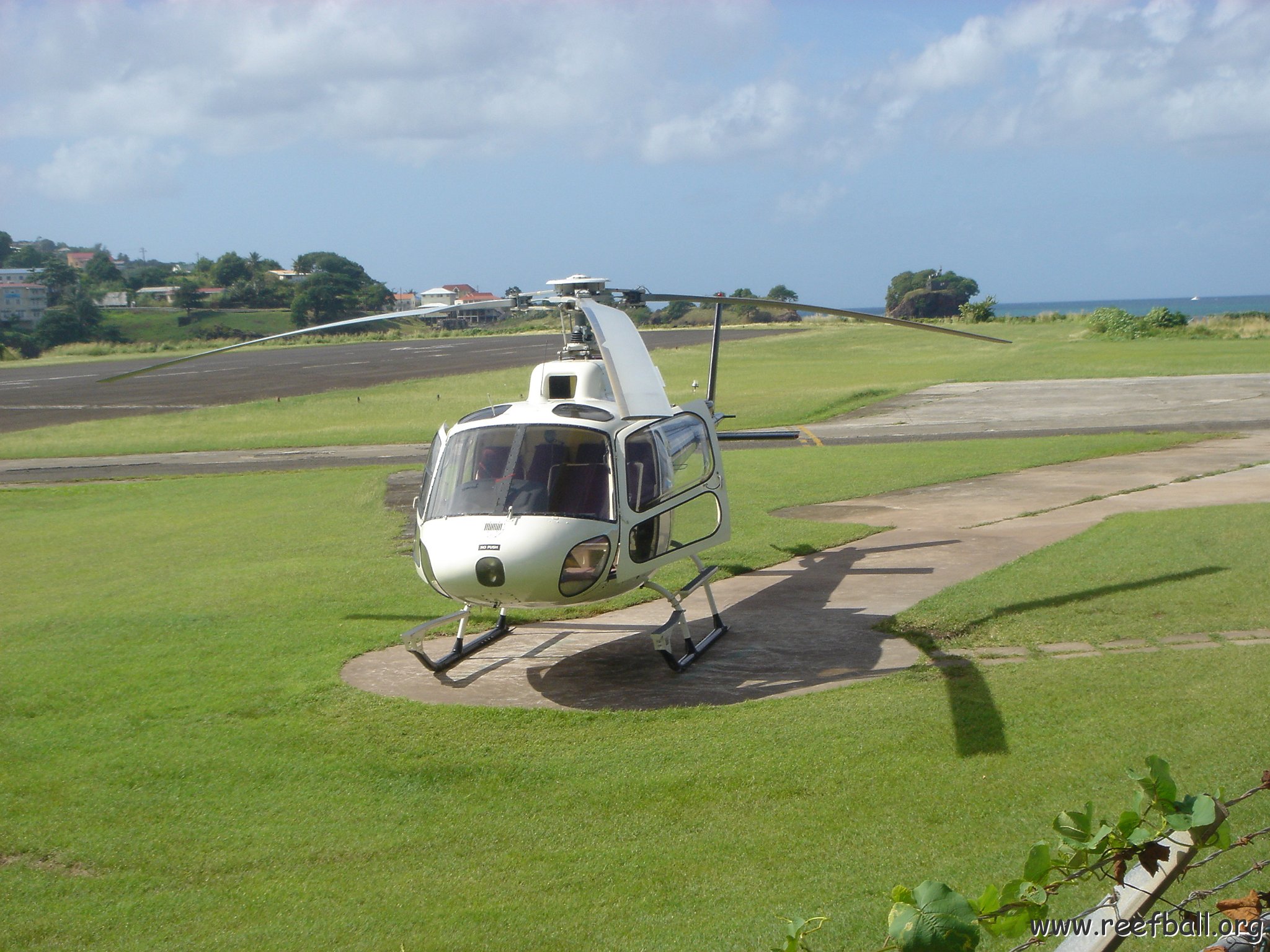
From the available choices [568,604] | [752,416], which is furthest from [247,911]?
[752,416]

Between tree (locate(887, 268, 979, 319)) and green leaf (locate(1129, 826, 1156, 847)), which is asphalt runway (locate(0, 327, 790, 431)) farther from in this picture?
green leaf (locate(1129, 826, 1156, 847))

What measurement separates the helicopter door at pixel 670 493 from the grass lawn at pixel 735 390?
19.2 m

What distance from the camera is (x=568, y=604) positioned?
9.13m

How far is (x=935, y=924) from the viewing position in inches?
112

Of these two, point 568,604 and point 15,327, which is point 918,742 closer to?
point 568,604

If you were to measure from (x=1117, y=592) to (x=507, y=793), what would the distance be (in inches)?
276

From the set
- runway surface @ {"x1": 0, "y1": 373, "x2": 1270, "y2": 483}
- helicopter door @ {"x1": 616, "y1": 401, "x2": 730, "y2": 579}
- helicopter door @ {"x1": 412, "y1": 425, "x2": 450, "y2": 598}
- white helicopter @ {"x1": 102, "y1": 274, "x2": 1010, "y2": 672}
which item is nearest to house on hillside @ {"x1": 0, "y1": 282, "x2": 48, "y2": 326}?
runway surface @ {"x1": 0, "y1": 373, "x2": 1270, "y2": 483}

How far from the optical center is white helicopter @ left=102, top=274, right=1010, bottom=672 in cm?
882

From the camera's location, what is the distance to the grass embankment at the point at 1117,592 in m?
10.0

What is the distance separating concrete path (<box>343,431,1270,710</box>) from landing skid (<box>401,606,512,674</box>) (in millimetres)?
109

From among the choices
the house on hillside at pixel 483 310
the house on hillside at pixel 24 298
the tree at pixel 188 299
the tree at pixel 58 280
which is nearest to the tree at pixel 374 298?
the tree at pixel 188 299

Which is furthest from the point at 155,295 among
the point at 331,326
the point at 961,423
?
the point at 331,326

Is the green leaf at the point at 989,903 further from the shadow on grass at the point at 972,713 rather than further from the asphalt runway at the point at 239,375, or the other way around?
the asphalt runway at the point at 239,375

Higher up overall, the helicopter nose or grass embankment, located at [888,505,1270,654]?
the helicopter nose
